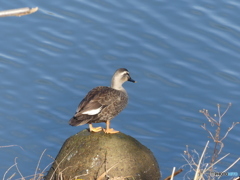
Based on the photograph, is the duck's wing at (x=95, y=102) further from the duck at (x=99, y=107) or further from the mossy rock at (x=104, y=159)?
the mossy rock at (x=104, y=159)

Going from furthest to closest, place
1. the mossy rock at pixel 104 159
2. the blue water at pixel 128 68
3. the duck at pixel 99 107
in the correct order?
the blue water at pixel 128 68 → the duck at pixel 99 107 → the mossy rock at pixel 104 159

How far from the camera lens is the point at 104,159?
7172mm

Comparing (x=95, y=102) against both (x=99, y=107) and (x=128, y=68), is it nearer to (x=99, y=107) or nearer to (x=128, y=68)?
(x=99, y=107)

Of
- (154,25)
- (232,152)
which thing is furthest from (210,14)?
(232,152)

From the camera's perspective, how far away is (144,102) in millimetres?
10367

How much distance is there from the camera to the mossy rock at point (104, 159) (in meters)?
7.12

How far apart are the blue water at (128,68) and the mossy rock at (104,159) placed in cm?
137

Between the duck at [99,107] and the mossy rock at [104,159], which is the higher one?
the duck at [99,107]

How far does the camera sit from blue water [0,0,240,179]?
9570 millimetres

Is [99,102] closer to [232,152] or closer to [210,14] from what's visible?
[232,152]

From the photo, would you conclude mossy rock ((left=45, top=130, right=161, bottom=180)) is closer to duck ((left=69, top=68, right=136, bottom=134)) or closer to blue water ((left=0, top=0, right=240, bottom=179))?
duck ((left=69, top=68, right=136, bottom=134))

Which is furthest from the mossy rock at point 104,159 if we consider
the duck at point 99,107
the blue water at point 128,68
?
the blue water at point 128,68

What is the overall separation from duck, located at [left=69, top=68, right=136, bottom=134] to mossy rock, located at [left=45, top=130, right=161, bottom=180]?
202 mm

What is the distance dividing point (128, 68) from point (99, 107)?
317 centimetres
